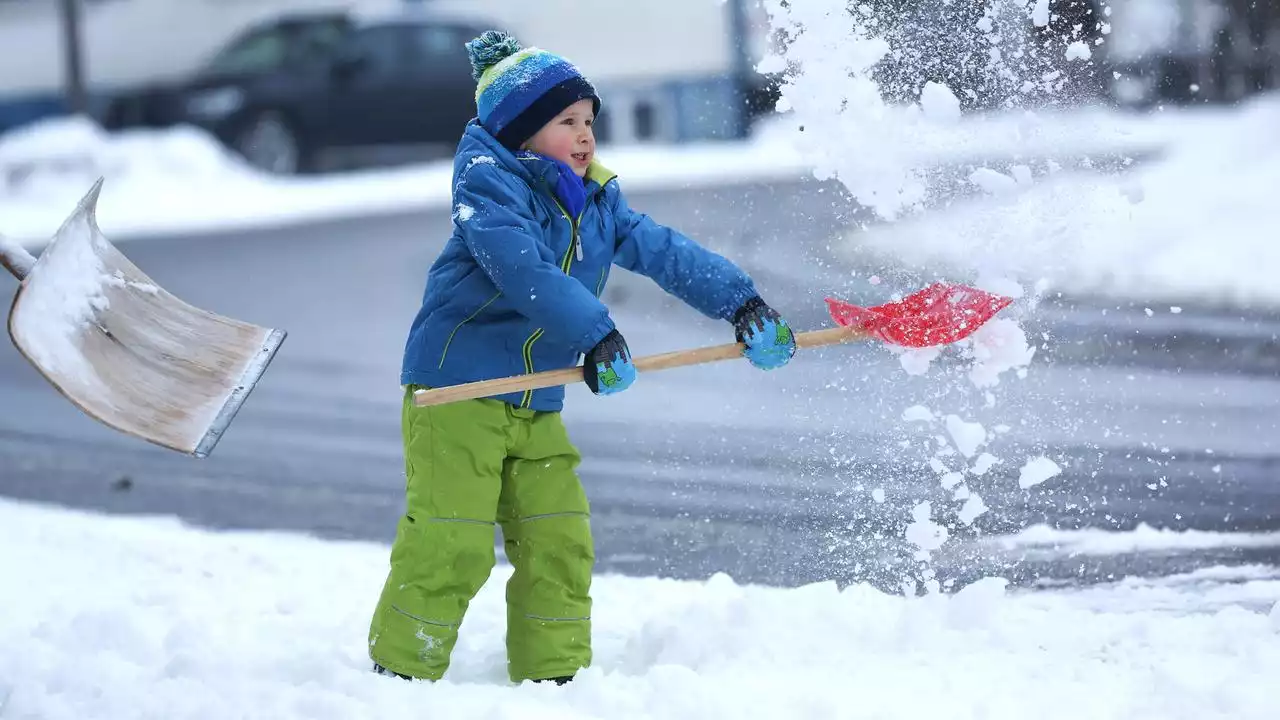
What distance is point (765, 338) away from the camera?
3785mm

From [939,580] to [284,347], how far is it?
15.9 feet

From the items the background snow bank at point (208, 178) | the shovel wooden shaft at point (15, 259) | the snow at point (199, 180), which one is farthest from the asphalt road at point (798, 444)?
the snow at point (199, 180)

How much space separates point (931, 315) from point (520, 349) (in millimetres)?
991

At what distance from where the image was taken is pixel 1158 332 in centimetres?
812

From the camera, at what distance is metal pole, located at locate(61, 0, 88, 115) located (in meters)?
17.7

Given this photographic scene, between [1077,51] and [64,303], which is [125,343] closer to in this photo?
[64,303]

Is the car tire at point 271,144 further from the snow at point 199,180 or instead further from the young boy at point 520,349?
the young boy at point 520,349

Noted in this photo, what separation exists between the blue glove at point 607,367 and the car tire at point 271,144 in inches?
525

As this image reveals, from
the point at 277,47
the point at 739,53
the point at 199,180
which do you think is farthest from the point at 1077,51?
the point at 277,47

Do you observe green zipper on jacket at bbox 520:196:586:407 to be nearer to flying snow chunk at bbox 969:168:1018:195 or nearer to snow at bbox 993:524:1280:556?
flying snow chunk at bbox 969:168:1018:195

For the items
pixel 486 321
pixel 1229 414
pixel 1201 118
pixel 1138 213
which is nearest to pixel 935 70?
pixel 486 321

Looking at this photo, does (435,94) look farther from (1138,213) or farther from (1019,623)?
(1019,623)

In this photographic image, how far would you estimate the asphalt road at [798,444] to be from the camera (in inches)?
201

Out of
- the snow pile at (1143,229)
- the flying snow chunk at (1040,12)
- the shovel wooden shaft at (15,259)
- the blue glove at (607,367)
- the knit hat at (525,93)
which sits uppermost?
the knit hat at (525,93)
